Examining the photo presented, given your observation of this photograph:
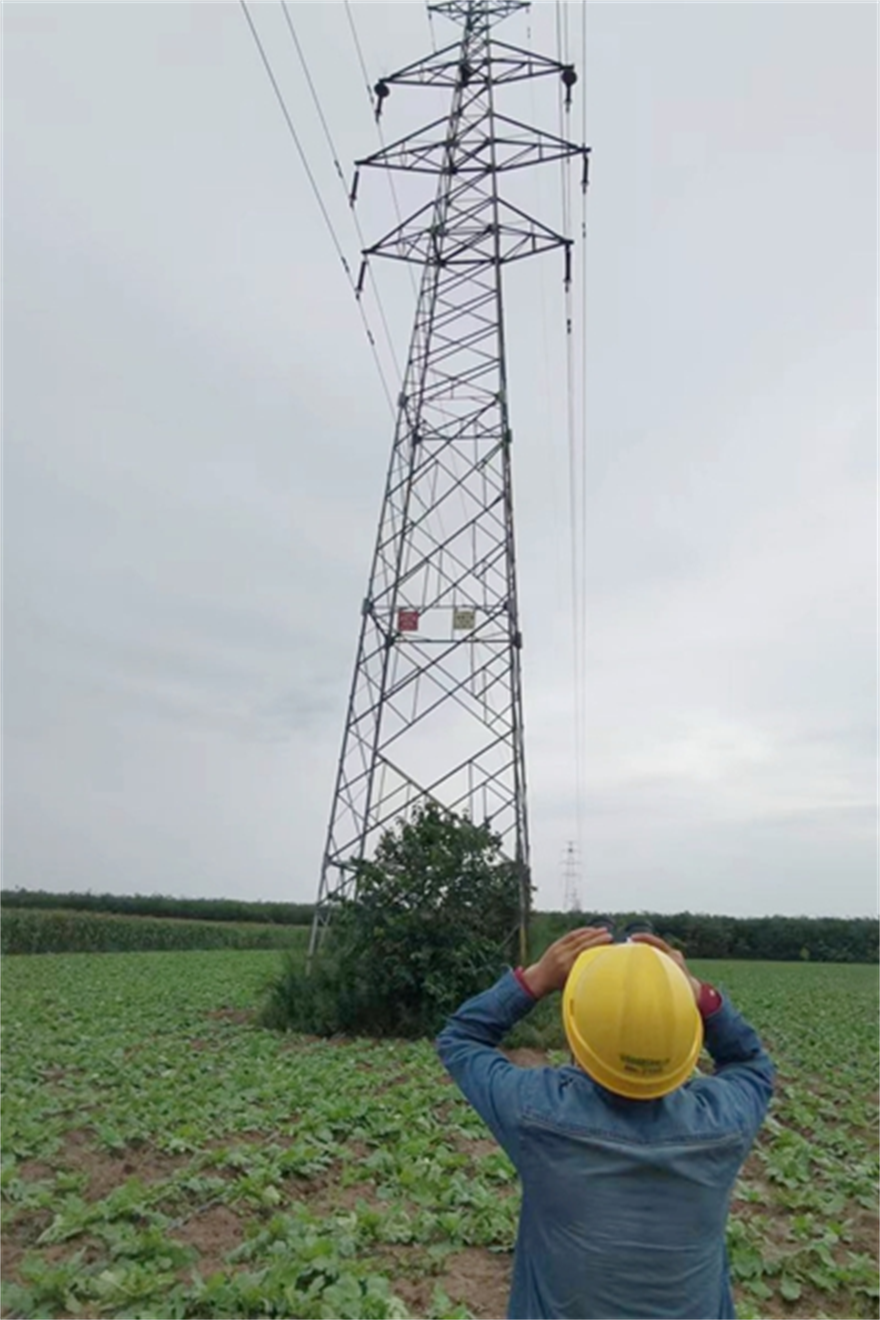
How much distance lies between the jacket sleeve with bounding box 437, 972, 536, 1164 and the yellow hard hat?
173 mm

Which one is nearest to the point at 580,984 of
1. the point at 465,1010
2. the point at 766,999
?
the point at 465,1010

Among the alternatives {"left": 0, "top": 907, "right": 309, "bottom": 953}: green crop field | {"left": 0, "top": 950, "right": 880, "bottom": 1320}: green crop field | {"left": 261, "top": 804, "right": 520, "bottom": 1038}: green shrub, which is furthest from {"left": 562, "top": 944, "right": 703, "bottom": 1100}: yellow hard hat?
{"left": 0, "top": 907, "right": 309, "bottom": 953}: green crop field

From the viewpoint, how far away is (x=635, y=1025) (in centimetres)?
203

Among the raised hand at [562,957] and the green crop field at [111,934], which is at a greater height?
the raised hand at [562,957]

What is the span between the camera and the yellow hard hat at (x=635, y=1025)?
6.68 ft

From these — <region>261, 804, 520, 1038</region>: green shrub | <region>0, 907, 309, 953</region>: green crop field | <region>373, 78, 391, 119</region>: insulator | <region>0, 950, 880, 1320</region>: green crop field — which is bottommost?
<region>0, 907, 309, 953</region>: green crop field

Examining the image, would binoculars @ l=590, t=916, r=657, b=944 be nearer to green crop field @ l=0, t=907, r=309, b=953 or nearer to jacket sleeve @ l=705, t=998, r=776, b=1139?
jacket sleeve @ l=705, t=998, r=776, b=1139

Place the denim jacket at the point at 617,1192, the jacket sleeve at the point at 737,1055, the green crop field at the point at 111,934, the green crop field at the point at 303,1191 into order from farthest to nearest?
the green crop field at the point at 111,934, the green crop field at the point at 303,1191, the jacket sleeve at the point at 737,1055, the denim jacket at the point at 617,1192

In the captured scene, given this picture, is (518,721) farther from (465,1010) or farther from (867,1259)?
(465,1010)

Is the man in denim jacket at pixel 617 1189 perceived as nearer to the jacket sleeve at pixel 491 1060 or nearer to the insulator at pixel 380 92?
the jacket sleeve at pixel 491 1060

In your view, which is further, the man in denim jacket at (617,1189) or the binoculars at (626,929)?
Answer: the binoculars at (626,929)

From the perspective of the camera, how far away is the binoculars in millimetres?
2422

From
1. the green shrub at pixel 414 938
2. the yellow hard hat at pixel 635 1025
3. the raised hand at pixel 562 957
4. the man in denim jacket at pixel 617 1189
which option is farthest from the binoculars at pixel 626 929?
the green shrub at pixel 414 938

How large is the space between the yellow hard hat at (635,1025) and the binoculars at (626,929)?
0.27m
